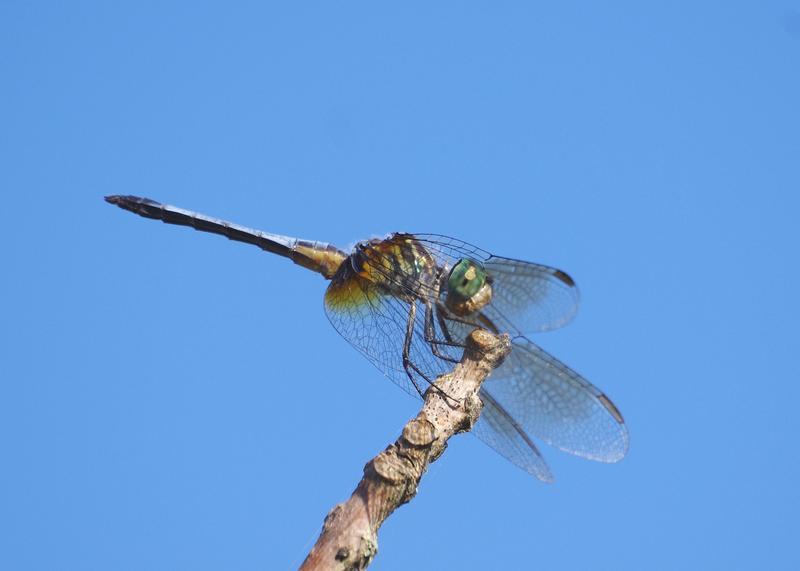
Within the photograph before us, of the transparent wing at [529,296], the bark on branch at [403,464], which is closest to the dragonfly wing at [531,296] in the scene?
the transparent wing at [529,296]

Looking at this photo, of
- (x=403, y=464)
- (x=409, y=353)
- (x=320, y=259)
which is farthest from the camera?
(x=320, y=259)

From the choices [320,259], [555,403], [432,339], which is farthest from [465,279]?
[320,259]

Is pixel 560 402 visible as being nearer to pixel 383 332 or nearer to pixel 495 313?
pixel 495 313

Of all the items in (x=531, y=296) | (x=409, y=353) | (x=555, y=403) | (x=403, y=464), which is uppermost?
(x=531, y=296)

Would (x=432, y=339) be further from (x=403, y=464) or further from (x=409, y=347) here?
(x=403, y=464)

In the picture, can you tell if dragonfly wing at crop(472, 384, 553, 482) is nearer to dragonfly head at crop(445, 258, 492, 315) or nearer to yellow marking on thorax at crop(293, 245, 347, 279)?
dragonfly head at crop(445, 258, 492, 315)

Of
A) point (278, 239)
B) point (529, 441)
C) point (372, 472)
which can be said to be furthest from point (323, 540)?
point (278, 239)

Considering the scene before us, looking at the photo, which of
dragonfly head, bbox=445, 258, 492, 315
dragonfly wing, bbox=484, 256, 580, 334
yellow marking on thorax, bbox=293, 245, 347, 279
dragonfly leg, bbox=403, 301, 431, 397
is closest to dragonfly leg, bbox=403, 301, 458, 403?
dragonfly leg, bbox=403, 301, 431, 397
